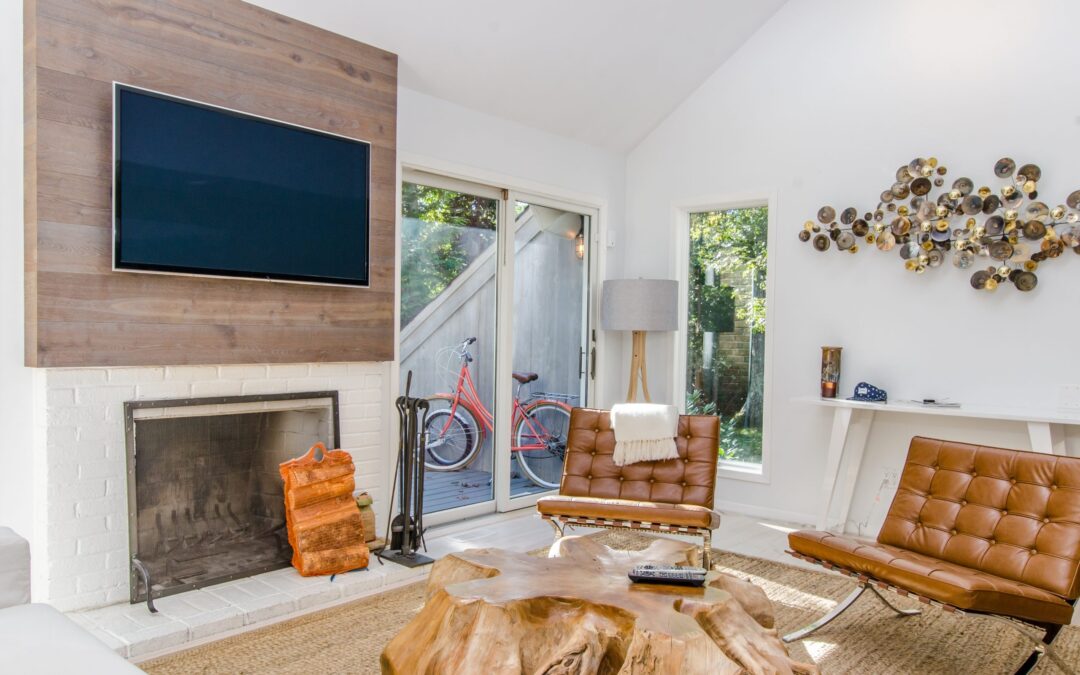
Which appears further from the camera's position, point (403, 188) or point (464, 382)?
point (464, 382)

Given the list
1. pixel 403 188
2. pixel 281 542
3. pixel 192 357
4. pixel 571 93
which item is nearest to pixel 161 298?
pixel 192 357

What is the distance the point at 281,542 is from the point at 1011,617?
2847 millimetres

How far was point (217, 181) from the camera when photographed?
319 cm

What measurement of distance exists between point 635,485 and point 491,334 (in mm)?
1468

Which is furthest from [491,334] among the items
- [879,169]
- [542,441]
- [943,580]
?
[943,580]

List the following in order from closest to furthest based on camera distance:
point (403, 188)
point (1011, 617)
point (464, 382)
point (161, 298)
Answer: point (1011, 617) < point (161, 298) < point (403, 188) < point (464, 382)

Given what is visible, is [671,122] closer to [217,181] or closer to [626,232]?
[626,232]

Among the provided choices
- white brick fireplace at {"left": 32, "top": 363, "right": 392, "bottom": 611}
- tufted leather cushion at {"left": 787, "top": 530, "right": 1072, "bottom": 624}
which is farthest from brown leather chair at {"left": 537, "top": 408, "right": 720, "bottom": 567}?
white brick fireplace at {"left": 32, "top": 363, "right": 392, "bottom": 611}

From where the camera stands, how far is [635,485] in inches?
148

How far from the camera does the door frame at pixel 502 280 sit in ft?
13.4

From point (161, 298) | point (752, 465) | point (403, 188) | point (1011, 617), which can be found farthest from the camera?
point (752, 465)

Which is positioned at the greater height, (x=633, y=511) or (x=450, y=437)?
(x=450, y=437)

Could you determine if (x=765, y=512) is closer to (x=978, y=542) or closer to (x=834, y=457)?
(x=834, y=457)

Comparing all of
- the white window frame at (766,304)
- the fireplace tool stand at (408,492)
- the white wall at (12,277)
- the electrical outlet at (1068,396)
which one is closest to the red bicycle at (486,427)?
the fireplace tool stand at (408,492)
